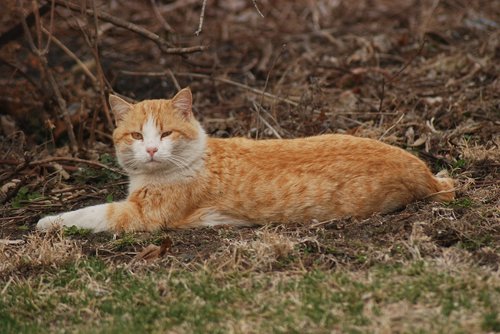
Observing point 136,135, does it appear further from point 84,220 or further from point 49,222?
point 49,222

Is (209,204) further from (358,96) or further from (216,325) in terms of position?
(358,96)

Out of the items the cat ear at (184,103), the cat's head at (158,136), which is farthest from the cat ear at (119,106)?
the cat ear at (184,103)

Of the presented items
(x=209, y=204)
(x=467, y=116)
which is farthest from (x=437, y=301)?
(x=467, y=116)

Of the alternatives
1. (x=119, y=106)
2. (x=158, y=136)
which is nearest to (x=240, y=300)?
(x=158, y=136)

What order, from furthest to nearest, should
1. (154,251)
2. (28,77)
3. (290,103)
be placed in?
1. (28,77)
2. (290,103)
3. (154,251)

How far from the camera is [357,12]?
42.3 ft

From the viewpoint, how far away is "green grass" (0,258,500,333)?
417 cm

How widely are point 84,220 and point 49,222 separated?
0.94ft

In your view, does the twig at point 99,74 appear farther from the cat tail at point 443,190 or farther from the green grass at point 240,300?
the cat tail at point 443,190

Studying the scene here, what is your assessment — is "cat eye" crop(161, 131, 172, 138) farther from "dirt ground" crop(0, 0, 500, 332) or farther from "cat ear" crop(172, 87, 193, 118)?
"dirt ground" crop(0, 0, 500, 332)

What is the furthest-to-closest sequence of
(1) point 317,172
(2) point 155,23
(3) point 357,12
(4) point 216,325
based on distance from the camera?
(3) point 357,12
(2) point 155,23
(1) point 317,172
(4) point 216,325

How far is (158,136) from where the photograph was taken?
5.88 m

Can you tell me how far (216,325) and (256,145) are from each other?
2.12m

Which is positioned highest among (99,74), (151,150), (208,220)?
(151,150)
